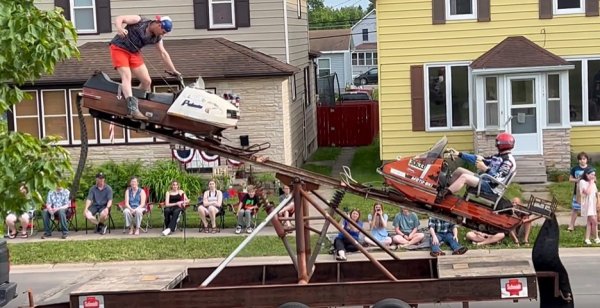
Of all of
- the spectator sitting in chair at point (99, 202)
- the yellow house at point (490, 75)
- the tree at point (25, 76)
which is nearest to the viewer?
the tree at point (25, 76)

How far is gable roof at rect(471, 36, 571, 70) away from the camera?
25.4 m

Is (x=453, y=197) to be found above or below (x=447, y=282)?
above

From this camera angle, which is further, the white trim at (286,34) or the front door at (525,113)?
the white trim at (286,34)

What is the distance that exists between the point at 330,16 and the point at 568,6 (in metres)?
86.1

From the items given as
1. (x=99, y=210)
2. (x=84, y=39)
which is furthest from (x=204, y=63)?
(x=99, y=210)

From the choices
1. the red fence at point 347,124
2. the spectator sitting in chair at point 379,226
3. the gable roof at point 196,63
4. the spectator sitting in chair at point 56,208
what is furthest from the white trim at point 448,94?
the spectator sitting in chair at point 56,208

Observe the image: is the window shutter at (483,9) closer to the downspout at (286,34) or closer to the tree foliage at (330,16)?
the downspout at (286,34)

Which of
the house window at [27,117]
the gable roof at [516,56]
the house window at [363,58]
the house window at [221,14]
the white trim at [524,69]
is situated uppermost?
the house window at [363,58]

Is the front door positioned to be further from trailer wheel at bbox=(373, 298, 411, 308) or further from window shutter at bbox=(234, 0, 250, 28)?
trailer wheel at bbox=(373, 298, 411, 308)

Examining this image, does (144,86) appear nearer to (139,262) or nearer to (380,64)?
(139,262)

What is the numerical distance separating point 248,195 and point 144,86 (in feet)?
30.4

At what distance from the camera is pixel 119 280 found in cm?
1218

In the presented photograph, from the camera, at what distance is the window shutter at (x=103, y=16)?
27.1 metres

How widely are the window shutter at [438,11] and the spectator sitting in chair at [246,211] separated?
871cm
